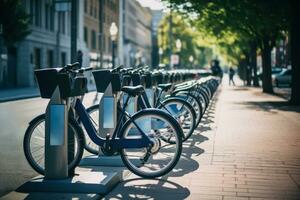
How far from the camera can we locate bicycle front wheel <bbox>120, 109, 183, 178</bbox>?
19.8 feet

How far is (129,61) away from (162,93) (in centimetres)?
7489

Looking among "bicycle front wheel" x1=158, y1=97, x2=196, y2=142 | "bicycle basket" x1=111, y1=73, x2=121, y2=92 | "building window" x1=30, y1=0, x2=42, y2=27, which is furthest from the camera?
"building window" x1=30, y1=0, x2=42, y2=27

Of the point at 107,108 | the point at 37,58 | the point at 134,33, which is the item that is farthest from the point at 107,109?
the point at 134,33

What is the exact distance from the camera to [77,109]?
620cm

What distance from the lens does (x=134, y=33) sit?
97438 mm

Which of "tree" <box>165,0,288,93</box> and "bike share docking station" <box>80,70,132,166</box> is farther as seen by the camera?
"tree" <box>165,0,288,93</box>

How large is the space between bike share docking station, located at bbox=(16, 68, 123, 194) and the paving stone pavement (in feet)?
1.04

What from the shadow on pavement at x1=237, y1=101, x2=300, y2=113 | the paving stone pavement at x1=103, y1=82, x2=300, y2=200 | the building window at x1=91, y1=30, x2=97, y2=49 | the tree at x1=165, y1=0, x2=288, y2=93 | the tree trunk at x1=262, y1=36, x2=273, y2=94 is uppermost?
the building window at x1=91, y1=30, x2=97, y2=49

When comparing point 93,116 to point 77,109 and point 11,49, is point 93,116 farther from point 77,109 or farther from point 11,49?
point 11,49

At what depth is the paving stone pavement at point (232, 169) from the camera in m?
5.46

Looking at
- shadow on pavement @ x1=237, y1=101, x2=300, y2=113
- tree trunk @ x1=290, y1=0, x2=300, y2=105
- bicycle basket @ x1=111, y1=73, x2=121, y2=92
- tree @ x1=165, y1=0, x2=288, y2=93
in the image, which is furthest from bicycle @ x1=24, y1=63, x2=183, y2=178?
tree @ x1=165, y1=0, x2=288, y2=93

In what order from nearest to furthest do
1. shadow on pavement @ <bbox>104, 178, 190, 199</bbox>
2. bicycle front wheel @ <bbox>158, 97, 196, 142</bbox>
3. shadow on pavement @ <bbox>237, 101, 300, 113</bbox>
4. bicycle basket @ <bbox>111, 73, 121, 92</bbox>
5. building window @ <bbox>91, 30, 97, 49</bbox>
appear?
1. shadow on pavement @ <bbox>104, 178, 190, 199</bbox>
2. bicycle basket @ <bbox>111, 73, 121, 92</bbox>
3. bicycle front wheel @ <bbox>158, 97, 196, 142</bbox>
4. shadow on pavement @ <bbox>237, 101, 300, 113</bbox>
5. building window @ <bbox>91, 30, 97, 49</bbox>

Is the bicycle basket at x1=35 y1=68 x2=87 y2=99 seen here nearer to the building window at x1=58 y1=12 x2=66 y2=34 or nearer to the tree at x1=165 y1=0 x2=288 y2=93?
the tree at x1=165 y1=0 x2=288 y2=93

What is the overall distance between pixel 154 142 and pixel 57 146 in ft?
4.03
